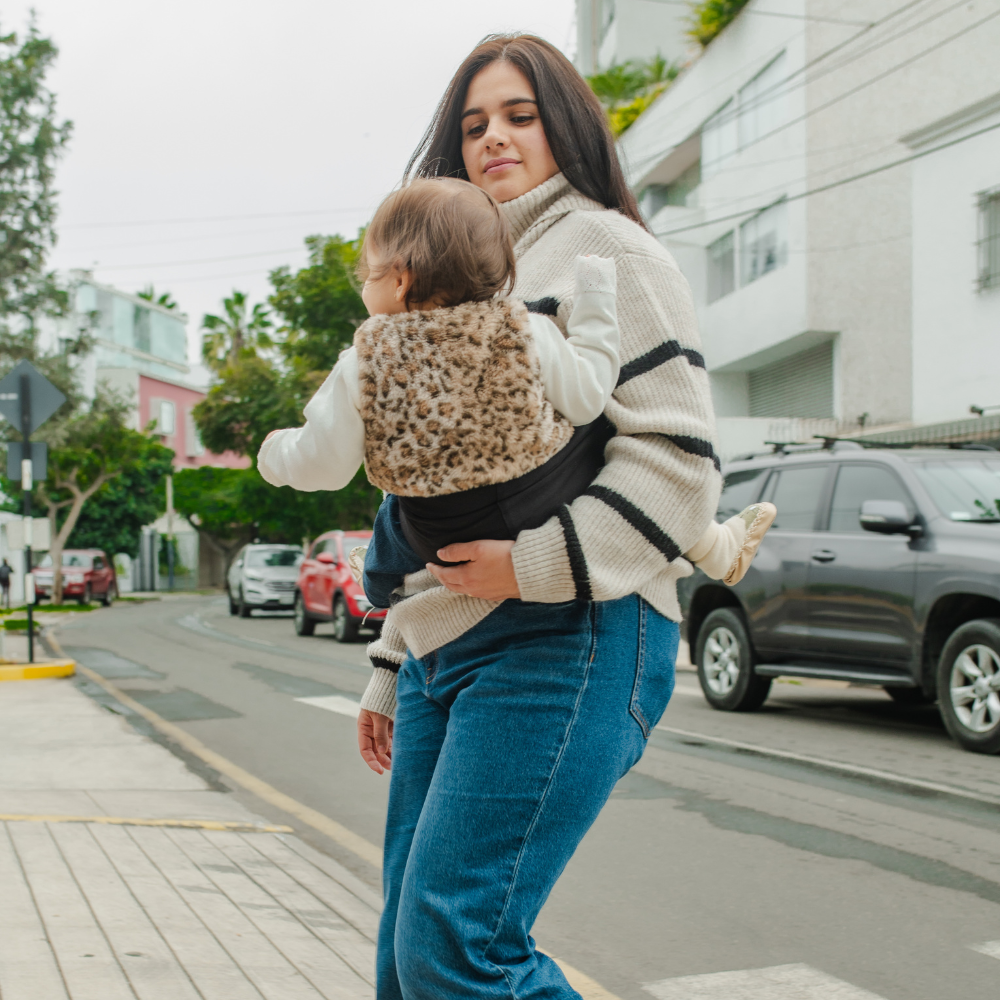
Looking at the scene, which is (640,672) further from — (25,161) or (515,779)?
(25,161)

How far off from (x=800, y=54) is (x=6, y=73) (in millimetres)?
13742

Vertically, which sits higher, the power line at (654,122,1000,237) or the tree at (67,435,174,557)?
the power line at (654,122,1000,237)

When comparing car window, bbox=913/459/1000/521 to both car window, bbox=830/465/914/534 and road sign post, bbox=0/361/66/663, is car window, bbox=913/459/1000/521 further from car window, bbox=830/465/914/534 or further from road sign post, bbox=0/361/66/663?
road sign post, bbox=0/361/66/663

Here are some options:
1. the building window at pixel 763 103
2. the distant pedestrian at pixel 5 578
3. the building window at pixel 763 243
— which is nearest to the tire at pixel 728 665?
the building window at pixel 763 243

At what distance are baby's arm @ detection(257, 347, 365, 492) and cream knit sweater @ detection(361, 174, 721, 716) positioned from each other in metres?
0.25

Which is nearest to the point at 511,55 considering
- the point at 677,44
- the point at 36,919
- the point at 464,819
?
the point at 464,819

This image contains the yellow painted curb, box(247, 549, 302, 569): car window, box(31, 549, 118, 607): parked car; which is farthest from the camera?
box(31, 549, 118, 607): parked car

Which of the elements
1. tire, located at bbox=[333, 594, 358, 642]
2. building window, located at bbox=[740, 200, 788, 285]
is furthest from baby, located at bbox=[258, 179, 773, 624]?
building window, located at bbox=[740, 200, 788, 285]

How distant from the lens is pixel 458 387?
1.57m

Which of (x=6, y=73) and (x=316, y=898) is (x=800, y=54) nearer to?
(x=6, y=73)

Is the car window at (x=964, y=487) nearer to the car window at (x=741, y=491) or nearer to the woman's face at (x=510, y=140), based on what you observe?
the car window at (x=741, y=491)

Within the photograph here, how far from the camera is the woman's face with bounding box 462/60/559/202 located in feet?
6.48

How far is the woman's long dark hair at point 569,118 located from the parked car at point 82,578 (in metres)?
36.8

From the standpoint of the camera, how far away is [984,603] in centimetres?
729
